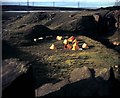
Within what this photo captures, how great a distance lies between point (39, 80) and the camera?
11930mm

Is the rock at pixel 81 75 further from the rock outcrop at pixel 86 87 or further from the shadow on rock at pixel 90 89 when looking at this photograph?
the shadow on rock at pixel 90 89

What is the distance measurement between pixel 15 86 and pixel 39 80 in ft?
16.1

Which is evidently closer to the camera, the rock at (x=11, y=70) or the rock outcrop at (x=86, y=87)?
the rock at (x=11, y=70)

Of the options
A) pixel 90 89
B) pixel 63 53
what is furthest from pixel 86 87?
pixel 63 53

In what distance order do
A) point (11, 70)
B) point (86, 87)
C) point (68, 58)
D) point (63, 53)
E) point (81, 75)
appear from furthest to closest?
point (63, 53), point (68, 58), point (81, 75), point (86, 87), point (11, 70)

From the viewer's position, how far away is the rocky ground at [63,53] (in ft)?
28.7

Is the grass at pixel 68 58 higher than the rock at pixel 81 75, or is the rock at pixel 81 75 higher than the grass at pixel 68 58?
the rock at pixel 81 75

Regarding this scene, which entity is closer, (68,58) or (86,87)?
(86,87)

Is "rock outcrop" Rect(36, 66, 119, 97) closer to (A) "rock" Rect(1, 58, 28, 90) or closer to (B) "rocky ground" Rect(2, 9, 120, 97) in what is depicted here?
(B) "rocky ground" Rect(2, 9, 120, 97)

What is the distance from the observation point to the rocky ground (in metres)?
8.76

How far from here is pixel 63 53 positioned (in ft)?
55.8

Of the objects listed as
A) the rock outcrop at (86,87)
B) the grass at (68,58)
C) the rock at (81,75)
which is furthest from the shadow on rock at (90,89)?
the grass at (68,58)

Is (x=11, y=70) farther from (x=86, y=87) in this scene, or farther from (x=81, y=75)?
(x=81, y=75)

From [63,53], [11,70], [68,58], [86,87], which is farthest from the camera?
[63,53]
